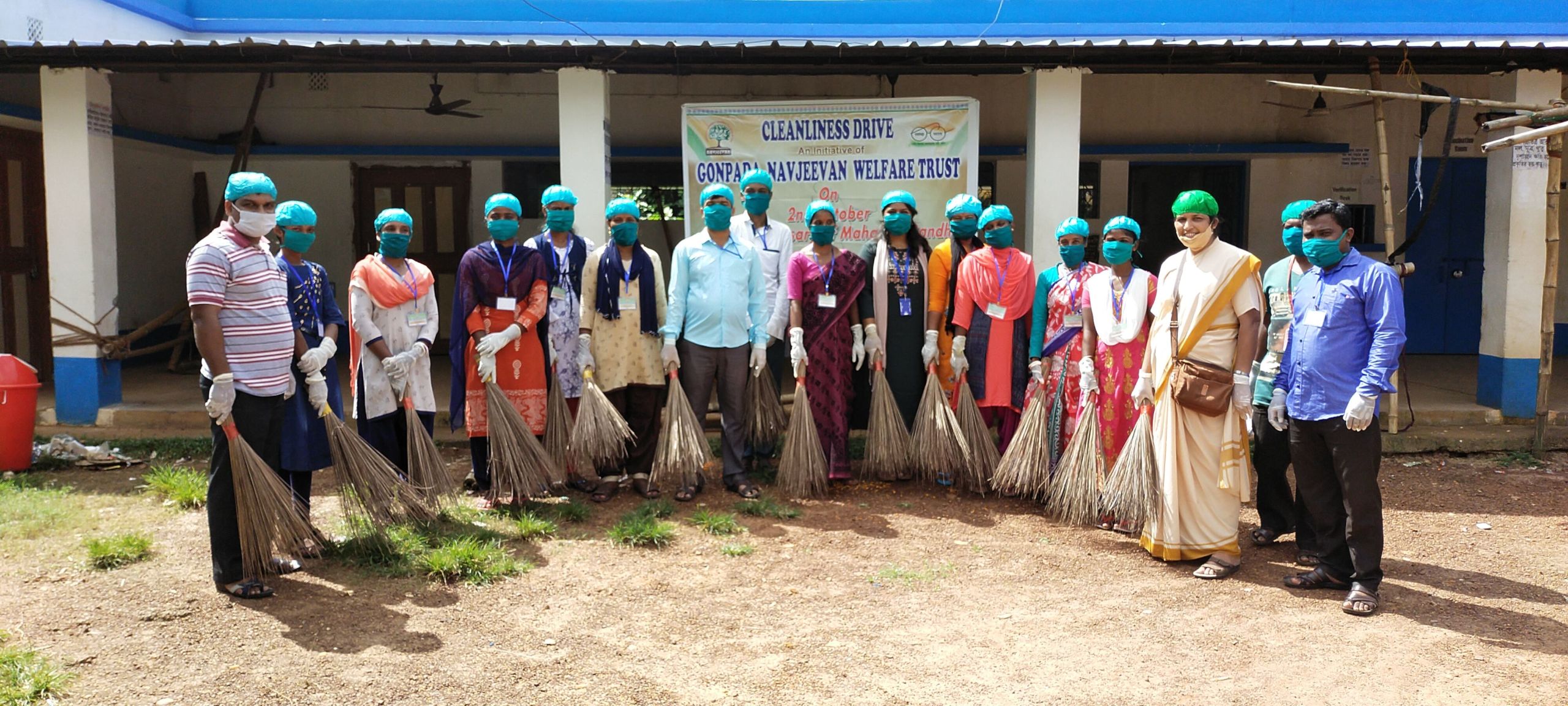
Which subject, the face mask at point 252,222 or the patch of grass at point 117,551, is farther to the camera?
the patch of grass at point 117,551

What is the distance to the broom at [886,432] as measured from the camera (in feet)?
19.6

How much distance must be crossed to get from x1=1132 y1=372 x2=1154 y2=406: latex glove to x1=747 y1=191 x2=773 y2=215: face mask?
96.3 inches

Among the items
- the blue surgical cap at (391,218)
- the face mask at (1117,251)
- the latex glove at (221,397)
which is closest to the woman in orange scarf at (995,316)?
the face mask at (1117,251)

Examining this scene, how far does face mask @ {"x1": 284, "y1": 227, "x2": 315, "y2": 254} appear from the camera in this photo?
4.82 meters

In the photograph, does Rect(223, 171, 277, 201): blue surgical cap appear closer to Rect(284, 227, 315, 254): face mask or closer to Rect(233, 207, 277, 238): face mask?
Rect(233, 207, 277, 238): face mask

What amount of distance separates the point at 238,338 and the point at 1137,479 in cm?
393

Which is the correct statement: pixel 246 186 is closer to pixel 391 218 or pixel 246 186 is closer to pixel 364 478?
pixel 391 218

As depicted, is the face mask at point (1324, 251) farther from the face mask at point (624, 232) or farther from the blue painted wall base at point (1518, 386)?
the blue painted wall base at point (1518, 386)

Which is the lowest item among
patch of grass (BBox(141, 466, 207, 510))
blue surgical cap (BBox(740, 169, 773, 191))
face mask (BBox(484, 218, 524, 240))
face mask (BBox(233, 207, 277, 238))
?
patch of grass (BBox(141, 466, 207, 510))

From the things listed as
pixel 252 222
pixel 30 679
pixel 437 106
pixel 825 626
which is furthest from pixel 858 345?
pixel 437 106

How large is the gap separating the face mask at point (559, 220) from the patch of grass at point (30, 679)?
10.0ft

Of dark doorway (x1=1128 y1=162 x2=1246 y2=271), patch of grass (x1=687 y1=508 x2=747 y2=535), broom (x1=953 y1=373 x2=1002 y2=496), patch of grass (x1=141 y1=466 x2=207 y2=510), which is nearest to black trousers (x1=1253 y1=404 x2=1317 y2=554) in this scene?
broom (x1=953 y1=373 x2=1002 y2=496)

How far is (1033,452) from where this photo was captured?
5.66 meters

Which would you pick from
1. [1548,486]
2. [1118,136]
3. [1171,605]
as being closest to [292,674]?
[1171,605]
